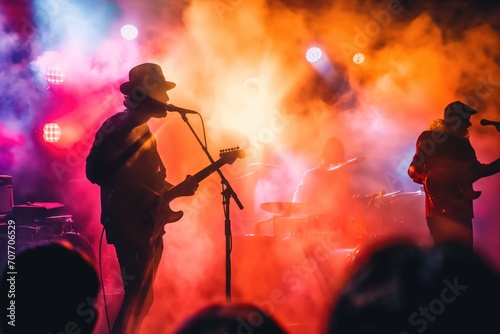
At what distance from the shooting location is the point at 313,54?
9.06m

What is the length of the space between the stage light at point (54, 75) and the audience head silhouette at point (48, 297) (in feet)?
11.3

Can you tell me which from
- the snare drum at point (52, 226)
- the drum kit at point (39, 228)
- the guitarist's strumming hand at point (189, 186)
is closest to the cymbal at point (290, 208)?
the drum kit at point (39, 228)

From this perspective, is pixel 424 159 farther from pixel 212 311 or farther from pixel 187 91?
pixel 187 91

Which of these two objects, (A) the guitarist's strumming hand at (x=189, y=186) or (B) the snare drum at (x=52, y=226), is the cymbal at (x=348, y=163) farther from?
(B) the snare drum at (x=52, y=226)

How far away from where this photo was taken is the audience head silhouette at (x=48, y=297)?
13.1ft

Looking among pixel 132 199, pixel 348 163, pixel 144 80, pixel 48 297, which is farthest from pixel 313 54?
pixel 48 297

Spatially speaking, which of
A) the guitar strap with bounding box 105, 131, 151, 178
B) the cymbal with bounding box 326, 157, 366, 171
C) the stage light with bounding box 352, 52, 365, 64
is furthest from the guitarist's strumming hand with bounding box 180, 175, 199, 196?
the stage light with bounding box 352, 52, 365, 64

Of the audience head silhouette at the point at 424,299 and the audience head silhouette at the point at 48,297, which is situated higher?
the audience head silhouette at the point at 424,299

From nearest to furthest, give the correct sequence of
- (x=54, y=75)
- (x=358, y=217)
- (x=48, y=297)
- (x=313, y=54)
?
(x=48, y=297)
(x=358, y=217)
(x=54, y=75)
(x=313, y=54)

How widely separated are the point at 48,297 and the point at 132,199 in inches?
52.2

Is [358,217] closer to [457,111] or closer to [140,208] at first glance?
[457,111]

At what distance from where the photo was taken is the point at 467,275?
2.85m

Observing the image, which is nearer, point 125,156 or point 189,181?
point 125,156

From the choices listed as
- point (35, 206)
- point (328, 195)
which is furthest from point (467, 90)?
point (35, 206)
